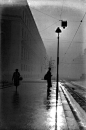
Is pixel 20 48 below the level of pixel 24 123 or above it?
above

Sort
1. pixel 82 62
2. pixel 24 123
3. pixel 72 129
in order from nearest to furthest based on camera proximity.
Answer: pixel 72 129 < pixel 24 123 < pixel 82 62

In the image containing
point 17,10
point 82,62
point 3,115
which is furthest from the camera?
Answer: point 82,62

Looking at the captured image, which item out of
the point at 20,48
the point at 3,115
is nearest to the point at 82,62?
the point at 20,48

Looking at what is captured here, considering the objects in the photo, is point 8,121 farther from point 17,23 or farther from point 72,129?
point 17,23

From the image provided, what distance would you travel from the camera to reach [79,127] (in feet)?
18.2

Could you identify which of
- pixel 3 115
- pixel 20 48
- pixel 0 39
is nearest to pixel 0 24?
pixel 0 39

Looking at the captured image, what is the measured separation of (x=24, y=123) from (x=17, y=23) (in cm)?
3455

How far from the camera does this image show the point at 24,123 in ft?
19.2

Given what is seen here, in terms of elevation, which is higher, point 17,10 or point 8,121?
point 17,10

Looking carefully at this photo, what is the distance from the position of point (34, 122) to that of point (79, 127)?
4.51 ft

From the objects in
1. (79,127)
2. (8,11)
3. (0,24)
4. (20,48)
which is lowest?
(79,127)

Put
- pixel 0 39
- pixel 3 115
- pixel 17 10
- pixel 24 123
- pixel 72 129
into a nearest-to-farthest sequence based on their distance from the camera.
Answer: pixel 72 129, pixel 24 123, pixel 3 115, pixel 0 39, pixel 17 10

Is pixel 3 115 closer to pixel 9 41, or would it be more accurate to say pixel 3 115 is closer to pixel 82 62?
pixel 9 41

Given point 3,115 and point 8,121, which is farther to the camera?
point 3,115
